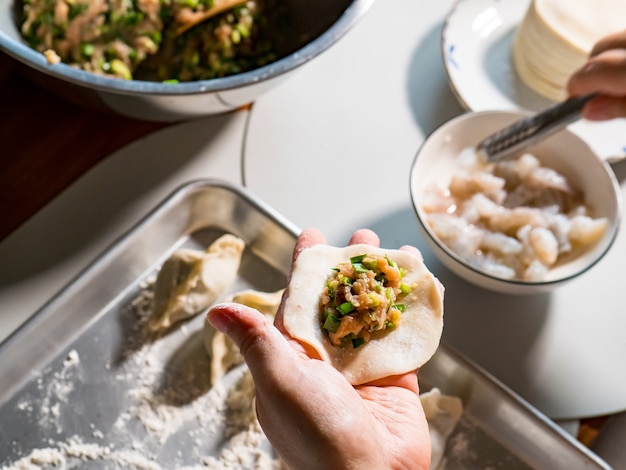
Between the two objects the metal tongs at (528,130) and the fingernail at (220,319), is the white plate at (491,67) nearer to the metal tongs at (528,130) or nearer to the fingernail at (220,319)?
the metal tongs at (528,130)

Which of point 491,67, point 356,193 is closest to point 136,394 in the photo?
point 356,193

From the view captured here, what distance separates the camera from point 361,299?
665 mm

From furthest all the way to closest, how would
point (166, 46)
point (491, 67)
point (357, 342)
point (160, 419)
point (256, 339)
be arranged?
point (491, 67) → point (166, 46) → point (160, 419) → point (357, 342) → point (256, 339)

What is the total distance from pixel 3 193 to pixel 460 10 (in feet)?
2.54

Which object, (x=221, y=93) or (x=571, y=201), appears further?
(x=571, y=201)

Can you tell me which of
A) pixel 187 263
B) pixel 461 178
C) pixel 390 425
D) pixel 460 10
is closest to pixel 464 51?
pixel 460 10

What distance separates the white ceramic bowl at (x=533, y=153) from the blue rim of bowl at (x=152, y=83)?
20 centimetres

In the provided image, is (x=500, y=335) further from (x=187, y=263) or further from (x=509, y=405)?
(x=187, y=263)

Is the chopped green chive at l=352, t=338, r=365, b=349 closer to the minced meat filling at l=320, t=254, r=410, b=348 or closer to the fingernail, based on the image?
the minced meat filling at l=320, t=254, r=410, b=348

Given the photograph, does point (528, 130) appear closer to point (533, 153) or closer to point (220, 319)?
point (533, 153)

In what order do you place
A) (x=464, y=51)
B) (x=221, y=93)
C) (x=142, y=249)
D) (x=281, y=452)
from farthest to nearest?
(x=464, y=51), (x=142, y=249), (x=221, y=93), (x=281, y=452)

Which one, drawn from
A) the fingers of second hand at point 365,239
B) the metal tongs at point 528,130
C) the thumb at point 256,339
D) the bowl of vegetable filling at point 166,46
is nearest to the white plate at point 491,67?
the metal tongs at point 528,130

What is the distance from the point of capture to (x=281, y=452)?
2.14ft

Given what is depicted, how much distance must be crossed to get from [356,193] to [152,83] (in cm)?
36
